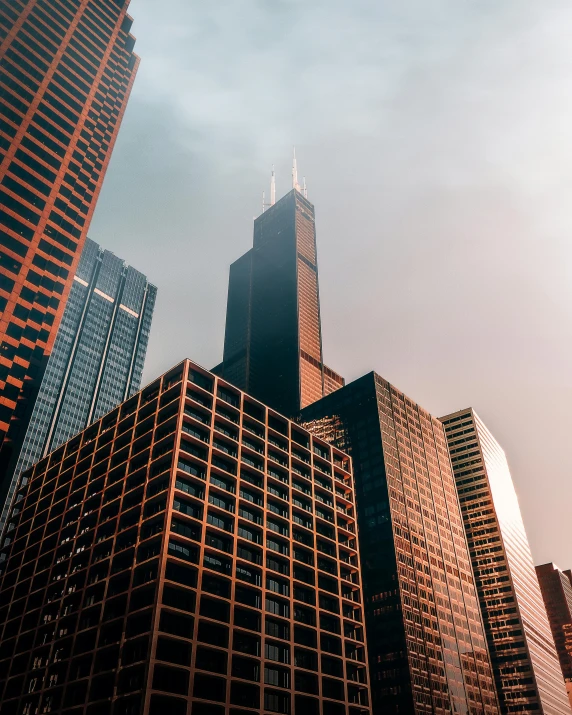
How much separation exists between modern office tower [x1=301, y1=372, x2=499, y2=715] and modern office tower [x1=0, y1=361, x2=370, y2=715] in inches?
1338

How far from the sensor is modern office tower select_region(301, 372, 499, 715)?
13275 centimetres

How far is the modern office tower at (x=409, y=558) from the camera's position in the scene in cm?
13275

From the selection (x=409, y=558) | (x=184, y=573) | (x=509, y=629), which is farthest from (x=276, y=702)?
(x=509, y=629)

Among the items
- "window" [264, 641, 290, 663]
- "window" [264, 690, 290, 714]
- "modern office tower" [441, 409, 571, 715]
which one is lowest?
"window" [264, 690, 290, 714]

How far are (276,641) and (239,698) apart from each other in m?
10.6

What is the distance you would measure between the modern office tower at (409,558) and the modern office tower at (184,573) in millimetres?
33973

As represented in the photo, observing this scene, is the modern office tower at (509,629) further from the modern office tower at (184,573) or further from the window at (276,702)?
the window at (276,702)

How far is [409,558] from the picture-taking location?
14975 centimetres

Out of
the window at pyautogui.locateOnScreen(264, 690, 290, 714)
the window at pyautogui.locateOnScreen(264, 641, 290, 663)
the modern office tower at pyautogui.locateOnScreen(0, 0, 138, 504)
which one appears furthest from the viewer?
the modern office tower at pyautogui.locateOnScreen(0, 0, 138, 504)

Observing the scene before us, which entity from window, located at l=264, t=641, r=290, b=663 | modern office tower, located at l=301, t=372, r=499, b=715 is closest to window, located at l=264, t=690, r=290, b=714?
window, located at l=264, t=641, r=290, b=663

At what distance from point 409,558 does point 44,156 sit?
4793 inches

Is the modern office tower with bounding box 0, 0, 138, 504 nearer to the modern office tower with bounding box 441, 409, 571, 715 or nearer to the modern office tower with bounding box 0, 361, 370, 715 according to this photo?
the modern office tower with bounding box 0, 361, 370, 715

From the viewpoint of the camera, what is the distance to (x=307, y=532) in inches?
4117

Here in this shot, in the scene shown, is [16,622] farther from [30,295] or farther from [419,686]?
[419,686]
